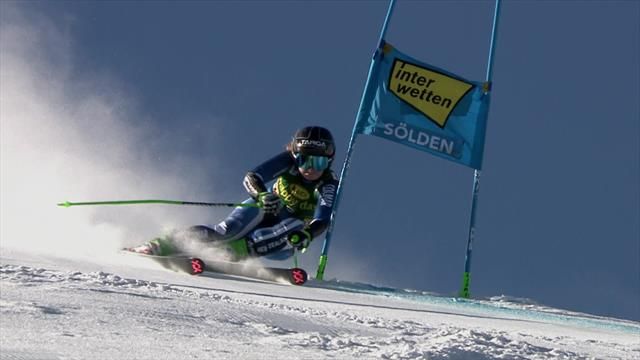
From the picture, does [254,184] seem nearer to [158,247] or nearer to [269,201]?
[269,201]

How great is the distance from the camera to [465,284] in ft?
30.1

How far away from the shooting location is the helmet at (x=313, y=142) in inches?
324

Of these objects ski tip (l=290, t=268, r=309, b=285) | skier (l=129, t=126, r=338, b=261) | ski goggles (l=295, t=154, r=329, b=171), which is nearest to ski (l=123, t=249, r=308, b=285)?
ski tip (l=290, t=268, r=309, b=285)

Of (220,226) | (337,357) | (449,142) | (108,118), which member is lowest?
(337,357)

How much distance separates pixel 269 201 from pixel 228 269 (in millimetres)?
668

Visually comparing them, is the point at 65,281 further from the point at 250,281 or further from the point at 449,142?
the point at 449,142

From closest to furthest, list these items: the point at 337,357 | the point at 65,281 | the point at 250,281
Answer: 1. the point at 337,357
2. the point at 65,281
3. the point at 250,281

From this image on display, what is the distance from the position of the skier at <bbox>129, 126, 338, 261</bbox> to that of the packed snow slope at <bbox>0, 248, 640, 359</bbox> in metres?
1.49

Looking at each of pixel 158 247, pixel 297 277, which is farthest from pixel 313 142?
pixel 158 247

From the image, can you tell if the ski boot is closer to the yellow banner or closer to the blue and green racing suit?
the blue and green racing suit

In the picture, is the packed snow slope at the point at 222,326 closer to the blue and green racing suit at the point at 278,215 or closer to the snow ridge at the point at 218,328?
the snow ridge at the point at 218,328

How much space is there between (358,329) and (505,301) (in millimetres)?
5105

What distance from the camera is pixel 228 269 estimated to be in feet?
25.0

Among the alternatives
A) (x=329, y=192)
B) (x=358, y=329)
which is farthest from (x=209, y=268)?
(x=358, y=329)
